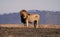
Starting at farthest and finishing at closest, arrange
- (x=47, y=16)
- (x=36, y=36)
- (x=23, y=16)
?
(x=47, y=16) → (x=23, y=16) → (x=36, y=36)

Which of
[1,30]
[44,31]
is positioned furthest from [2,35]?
[44,31]

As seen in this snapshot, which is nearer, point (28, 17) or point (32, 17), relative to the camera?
point (32, 17)


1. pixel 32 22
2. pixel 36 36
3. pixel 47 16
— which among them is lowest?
pixel 47 16

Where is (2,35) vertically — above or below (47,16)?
above

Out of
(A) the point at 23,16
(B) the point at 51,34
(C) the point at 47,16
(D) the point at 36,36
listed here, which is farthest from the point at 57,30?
(C) the point at 47,16

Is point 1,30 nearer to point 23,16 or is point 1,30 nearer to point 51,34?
point 51,34

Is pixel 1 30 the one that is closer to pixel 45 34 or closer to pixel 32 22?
pixel 45 34

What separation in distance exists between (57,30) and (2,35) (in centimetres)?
65

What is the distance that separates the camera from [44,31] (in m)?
2.60

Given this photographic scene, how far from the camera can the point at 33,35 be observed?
256 centimetres

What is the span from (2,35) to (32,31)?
0.36m

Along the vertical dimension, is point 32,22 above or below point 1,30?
below

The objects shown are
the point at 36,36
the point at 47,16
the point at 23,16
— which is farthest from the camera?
the point at 47,16

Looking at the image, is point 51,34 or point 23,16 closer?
point 51,34
